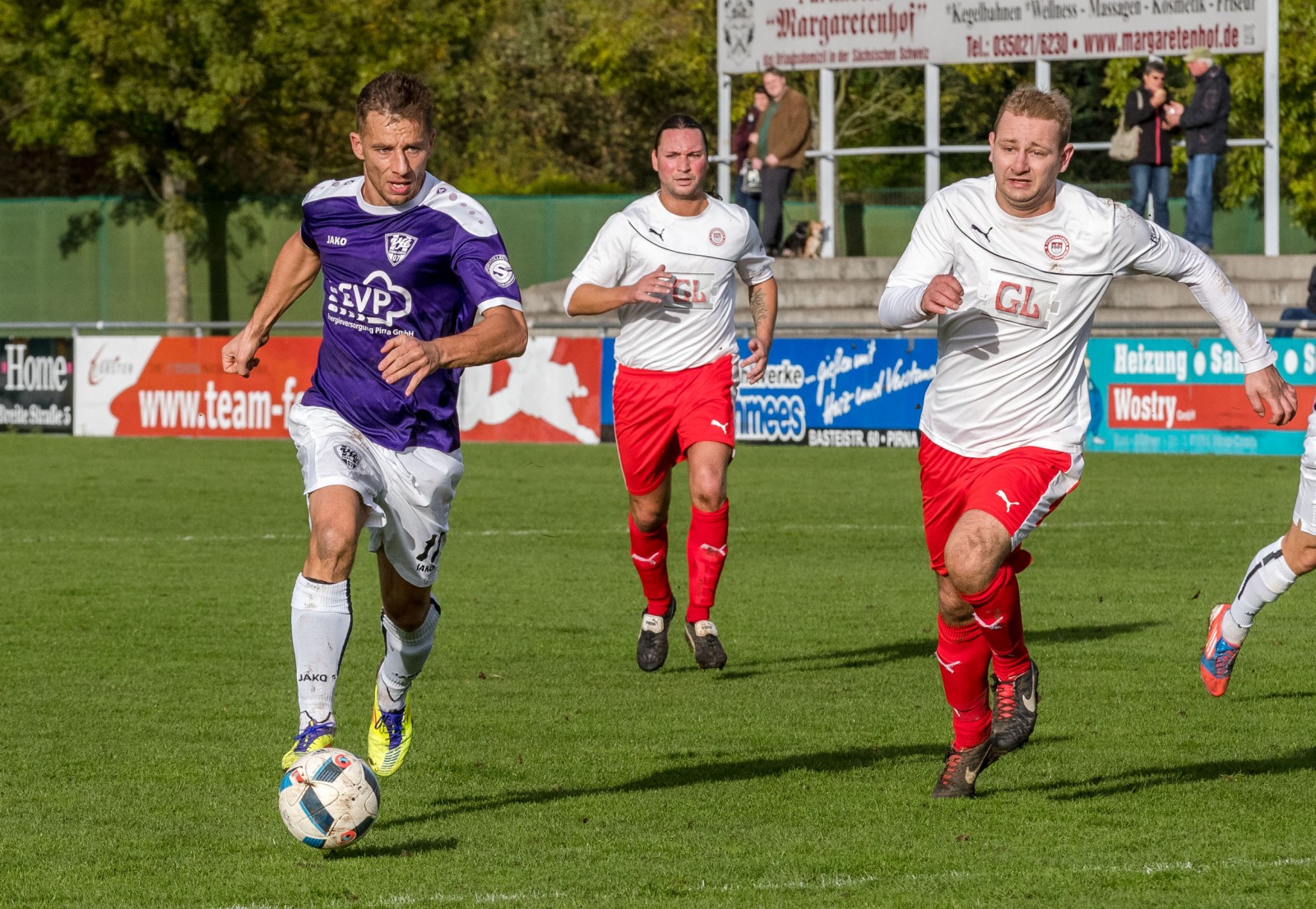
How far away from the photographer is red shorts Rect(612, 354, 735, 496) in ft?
30.7

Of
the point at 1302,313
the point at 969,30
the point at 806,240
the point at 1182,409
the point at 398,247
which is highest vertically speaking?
the point at 969,30

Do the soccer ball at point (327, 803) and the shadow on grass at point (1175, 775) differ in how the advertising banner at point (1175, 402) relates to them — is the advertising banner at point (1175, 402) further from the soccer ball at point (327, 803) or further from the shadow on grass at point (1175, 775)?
the soccer ball at point (327, 803)

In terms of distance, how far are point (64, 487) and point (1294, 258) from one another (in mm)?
15108

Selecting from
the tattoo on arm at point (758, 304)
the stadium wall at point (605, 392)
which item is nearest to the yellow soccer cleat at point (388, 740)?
the tattoo on arm at point (758, 304)

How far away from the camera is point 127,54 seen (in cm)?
3509

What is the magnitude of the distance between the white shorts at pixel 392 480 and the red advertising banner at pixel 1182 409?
1370 cm

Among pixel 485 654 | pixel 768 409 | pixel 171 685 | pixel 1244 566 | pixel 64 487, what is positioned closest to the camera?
pixel 171 685

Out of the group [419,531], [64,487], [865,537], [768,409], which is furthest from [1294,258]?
[419,531]

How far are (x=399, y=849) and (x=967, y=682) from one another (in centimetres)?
178

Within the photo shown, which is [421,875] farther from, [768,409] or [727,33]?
[727,33]

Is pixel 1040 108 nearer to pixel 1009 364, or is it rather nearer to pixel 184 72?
pixel 1009 364

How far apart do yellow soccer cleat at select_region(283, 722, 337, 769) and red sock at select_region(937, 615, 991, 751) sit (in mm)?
1849

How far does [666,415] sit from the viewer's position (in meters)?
9.41

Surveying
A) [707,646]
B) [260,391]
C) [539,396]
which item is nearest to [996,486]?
[707,646]
